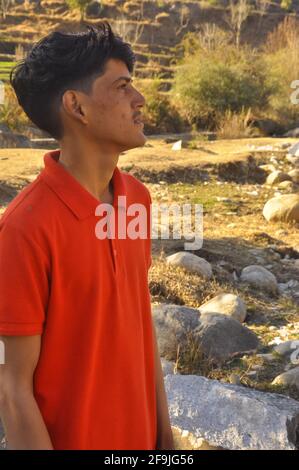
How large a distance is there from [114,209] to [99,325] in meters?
0.31

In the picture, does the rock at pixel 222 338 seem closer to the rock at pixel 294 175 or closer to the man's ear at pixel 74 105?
the man's ear at pixel 74 105

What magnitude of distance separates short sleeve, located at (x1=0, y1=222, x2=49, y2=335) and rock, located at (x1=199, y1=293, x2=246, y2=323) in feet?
11.7

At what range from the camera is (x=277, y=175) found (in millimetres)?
10742

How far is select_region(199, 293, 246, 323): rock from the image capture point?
16.1ft

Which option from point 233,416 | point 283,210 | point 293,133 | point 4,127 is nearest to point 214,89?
point 293,133

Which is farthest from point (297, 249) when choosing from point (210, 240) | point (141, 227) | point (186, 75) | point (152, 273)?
point (186, 75)

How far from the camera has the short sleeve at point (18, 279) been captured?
4.36 feet

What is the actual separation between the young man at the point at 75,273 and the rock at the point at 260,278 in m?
4.38

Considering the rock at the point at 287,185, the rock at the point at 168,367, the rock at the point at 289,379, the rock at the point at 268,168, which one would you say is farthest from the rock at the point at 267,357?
the rock at the point at 268,168

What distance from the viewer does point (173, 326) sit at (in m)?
4.25

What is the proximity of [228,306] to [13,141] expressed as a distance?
830 centimetres

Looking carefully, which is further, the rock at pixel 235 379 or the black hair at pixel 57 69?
the rock at pixel 235 379
